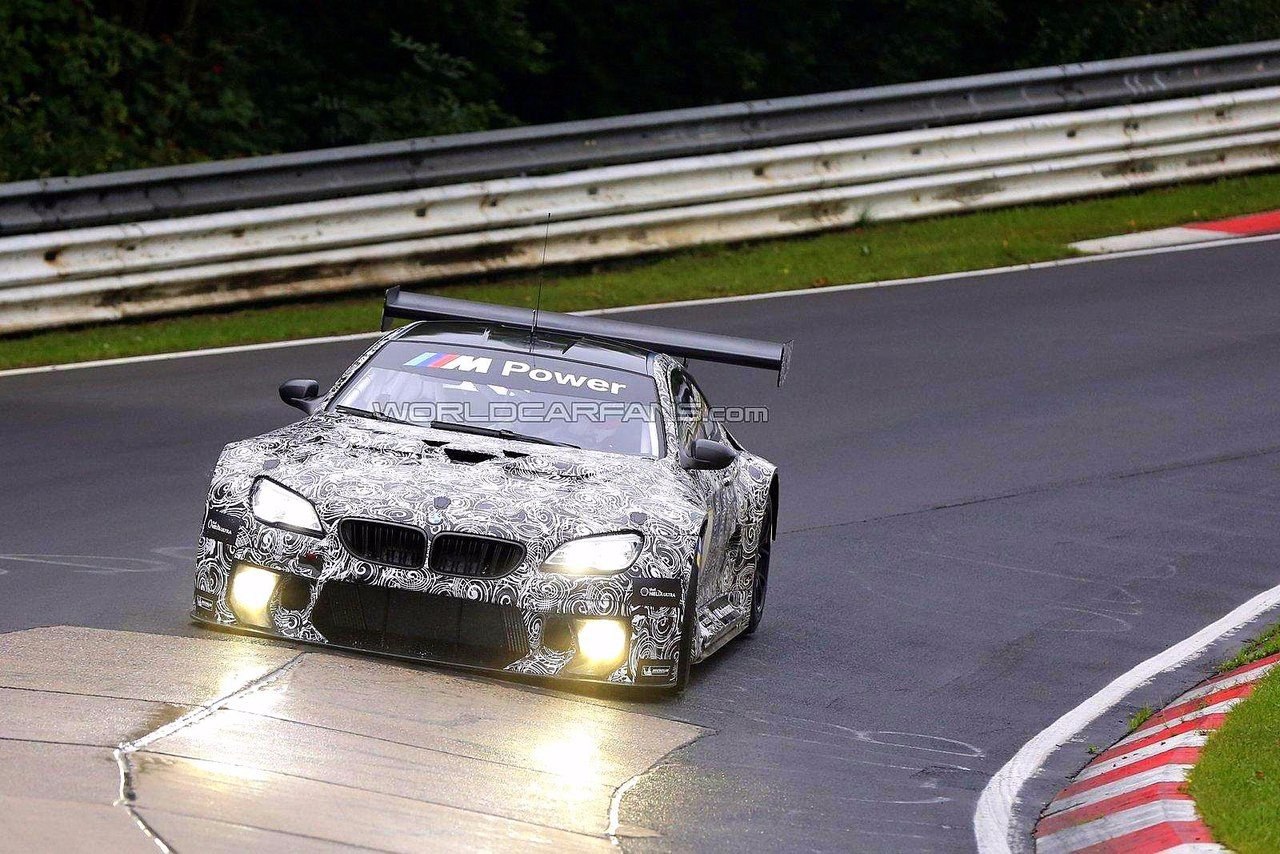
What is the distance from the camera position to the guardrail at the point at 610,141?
16.1m

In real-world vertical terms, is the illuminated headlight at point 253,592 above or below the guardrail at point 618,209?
below

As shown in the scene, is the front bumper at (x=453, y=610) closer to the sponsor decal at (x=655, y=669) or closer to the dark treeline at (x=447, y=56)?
the sponsor decal at (x=655, y=669)

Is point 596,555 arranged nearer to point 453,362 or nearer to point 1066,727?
Answer: point 453,362

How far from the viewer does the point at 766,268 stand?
18234 mm

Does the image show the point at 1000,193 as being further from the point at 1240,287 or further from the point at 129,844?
the point at 129,844

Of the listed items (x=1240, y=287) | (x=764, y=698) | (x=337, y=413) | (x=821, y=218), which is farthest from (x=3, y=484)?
(x=1240, y=287)

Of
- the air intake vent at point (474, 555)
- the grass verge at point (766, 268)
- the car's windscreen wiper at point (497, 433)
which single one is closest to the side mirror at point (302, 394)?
the car's windscreen wiper at point (497, 433)

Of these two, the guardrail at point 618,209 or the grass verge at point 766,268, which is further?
the guardrail at point 618,209

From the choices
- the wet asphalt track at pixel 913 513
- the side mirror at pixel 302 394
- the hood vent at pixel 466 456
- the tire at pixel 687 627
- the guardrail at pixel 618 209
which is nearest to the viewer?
the wet asphalt track at pixel 913 513

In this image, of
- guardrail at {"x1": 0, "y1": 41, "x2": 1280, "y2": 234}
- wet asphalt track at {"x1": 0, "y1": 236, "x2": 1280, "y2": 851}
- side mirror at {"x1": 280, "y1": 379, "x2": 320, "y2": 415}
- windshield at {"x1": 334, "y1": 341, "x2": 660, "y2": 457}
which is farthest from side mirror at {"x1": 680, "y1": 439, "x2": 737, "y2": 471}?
guardrail at {"x1": 0, "y1": 41, "x2": 1280, "y2": 234}

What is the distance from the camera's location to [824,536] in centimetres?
1159

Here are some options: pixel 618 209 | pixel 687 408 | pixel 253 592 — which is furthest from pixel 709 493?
pixel 618 209

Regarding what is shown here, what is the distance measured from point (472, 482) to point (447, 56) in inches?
589

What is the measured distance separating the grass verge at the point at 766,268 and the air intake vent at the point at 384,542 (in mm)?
7142
